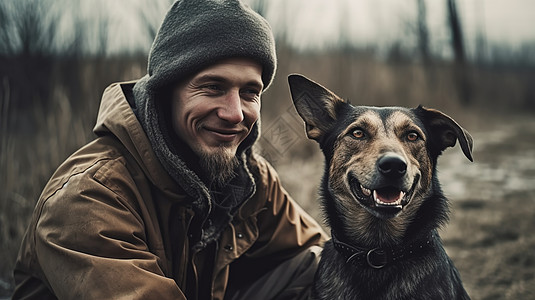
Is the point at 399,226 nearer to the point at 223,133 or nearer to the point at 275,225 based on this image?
the point at 275,225

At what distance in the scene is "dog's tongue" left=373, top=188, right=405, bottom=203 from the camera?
2.25 meters

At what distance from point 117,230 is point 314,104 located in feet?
4.27

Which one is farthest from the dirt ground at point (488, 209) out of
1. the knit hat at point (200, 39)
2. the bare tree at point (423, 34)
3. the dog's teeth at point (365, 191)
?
the bare tree at point (423, 34)

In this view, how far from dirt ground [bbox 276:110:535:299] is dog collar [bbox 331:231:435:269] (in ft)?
1.33

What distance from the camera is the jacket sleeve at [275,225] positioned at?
2.88m

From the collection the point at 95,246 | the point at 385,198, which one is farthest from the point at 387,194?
the point at 95,246

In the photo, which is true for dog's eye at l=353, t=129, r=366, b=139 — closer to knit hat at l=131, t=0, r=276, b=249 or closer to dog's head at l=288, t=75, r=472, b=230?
dog's head at l=288, t=75, r=472, b=230

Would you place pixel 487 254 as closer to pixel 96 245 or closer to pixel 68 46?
pixel 96 245

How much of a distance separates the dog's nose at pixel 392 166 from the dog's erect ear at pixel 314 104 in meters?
0.60

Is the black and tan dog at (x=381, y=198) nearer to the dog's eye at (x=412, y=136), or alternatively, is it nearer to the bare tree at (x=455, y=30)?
the dog's eye at (x=412, y=136)

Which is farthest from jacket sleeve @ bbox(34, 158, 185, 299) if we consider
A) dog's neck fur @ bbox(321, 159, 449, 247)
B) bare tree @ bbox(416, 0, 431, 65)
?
bare tree @ bbox(416, 0, 431, 65)

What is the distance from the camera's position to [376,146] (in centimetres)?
233

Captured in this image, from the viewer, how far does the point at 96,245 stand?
1.93 metres

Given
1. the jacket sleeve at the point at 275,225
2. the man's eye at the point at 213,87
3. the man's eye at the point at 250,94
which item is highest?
the man's eye at the point at 213,87
